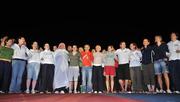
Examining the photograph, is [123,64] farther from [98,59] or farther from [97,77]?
[97,77]

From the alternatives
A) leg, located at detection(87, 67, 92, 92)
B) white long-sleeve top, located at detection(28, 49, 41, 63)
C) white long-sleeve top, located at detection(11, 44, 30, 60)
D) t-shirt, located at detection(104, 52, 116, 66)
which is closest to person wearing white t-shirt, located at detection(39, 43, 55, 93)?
white long-sleeve top, located at detection(28, 49, 41, 63)

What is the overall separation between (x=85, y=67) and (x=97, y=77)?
59cm

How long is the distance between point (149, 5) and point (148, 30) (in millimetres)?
1079

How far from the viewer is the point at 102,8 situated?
13.4 metres

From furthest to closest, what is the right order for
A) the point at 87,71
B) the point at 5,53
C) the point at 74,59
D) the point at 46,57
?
the point at 87,71, the point at 74,59, the point at 46,57, the point at 5,53

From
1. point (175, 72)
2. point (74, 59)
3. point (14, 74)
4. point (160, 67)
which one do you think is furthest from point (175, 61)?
point (14, 74)

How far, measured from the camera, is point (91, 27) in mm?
13664

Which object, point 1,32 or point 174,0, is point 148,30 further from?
point 1,32

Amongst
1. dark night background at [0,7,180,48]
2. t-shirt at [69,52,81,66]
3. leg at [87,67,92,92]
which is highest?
dark night background at [0,7,180,48]

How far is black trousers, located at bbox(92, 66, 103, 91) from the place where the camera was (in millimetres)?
8703

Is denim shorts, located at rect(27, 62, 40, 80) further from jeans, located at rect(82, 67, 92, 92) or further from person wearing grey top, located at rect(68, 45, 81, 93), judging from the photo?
jeans, located at rect(82, 67, 92, 92)

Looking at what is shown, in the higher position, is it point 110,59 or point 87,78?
point 110,59

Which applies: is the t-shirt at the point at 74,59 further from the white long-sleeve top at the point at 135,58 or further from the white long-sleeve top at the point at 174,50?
the white long-sleeve top at the point at 174,50

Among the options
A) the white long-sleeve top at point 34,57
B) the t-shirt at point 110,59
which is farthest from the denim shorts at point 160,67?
the white long-sleeve top at point 34,57
